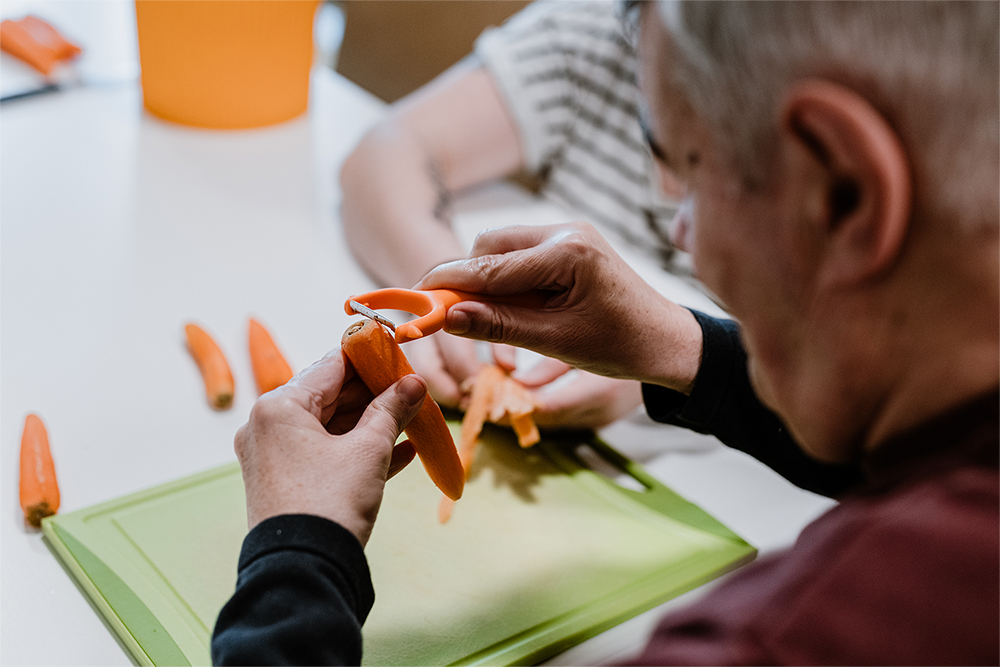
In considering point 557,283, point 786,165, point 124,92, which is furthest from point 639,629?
point 124,92

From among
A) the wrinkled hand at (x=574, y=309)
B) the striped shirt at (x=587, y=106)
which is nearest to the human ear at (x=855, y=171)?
the wrinkled hand at (x=574, y=309)

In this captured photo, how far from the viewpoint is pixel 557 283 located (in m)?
0.84

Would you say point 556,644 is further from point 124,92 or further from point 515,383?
point 124,92

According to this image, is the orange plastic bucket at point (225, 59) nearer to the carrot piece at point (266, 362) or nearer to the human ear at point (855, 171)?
the carrot piece at point (266, 362)

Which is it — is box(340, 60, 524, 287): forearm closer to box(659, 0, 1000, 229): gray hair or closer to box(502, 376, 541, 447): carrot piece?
box(502, 376, 541, 447): carrot piece

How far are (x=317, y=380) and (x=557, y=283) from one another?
25 cm

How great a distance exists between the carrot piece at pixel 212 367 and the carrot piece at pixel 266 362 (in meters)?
0.03

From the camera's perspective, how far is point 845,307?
539mm

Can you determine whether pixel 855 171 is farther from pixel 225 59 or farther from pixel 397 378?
pixel 225 59

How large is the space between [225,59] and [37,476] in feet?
2.82

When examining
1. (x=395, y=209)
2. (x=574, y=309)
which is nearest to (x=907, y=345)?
(x=574, y=309)

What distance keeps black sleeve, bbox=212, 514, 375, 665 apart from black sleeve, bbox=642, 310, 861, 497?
0.44 metres

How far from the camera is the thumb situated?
2.28ft

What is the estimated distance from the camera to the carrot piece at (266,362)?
1042mm
